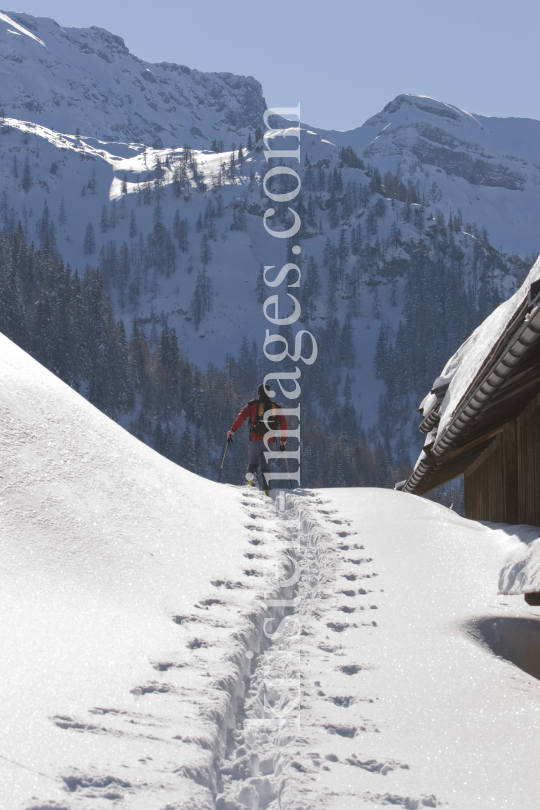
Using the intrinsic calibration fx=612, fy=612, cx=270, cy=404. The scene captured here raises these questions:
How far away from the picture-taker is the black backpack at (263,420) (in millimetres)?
10766

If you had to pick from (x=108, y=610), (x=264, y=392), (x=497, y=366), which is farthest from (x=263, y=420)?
(x=108, y=610)

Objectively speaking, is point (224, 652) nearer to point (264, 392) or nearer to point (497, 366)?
point (497, 366)

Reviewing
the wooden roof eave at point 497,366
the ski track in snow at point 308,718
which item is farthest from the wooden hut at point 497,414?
the ski track in snow at point 308,718

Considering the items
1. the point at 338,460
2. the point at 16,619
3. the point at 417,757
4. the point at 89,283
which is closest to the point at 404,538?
the point at 417,757

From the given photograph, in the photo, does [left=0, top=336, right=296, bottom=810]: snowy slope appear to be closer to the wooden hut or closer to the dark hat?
the wooden hut

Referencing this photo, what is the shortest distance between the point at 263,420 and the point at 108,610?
6565 mm

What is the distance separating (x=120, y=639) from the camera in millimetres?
4070

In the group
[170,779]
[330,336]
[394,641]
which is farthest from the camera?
[330,336]

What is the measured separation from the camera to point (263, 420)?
1077 centimetres

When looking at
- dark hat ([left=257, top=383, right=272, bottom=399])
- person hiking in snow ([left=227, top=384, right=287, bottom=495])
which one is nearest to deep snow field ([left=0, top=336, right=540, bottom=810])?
person hiking in snow ([left=227, top=384, right=287, bottom=495])

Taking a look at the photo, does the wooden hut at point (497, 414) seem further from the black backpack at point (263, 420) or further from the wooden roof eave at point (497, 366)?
the black backpack at point (263, 420)

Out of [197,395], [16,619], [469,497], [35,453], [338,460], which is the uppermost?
[35,453]

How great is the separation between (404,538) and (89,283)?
220 ft

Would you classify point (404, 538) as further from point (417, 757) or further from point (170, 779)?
point (170, 779)
